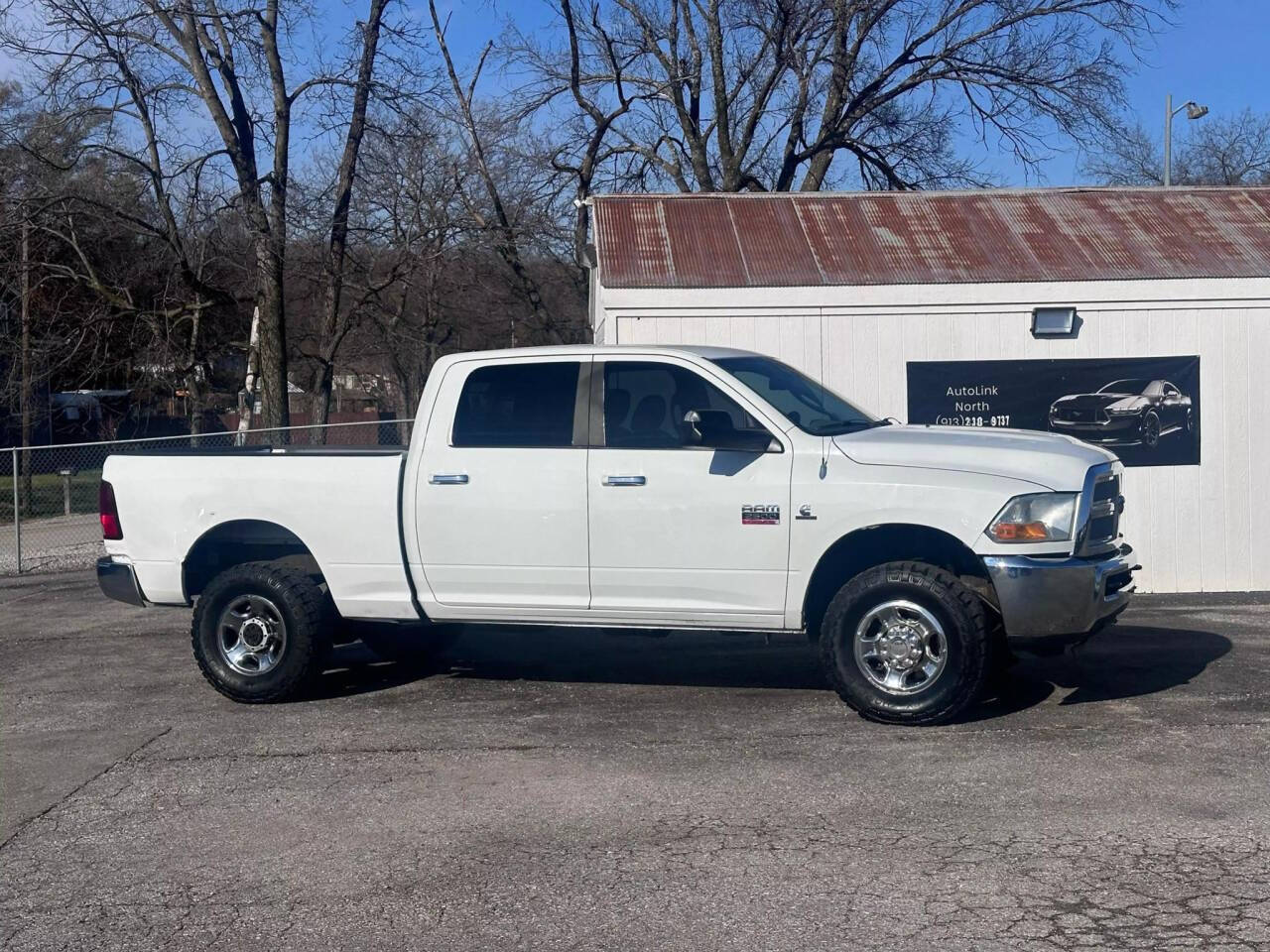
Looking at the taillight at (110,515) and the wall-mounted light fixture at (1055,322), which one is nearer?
the taillight at (110,515)

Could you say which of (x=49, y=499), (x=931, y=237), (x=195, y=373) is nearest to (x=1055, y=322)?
(x=931, y=237)

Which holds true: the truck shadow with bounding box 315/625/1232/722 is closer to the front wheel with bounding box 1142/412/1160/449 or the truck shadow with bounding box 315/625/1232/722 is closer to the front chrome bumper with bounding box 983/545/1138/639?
the front chrome bumper with bounding box 983/545/1138/639

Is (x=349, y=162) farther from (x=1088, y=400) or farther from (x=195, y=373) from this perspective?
(x=1088, y=400)

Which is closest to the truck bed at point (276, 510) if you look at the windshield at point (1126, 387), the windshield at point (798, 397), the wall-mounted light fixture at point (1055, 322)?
the windshield at point (798, 397)

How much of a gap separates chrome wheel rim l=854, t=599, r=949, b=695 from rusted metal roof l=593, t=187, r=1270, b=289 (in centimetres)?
562

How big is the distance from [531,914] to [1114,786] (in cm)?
283

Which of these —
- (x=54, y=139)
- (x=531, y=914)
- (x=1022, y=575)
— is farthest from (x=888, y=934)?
(x=54, y=139)

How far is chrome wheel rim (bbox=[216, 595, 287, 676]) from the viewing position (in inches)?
317

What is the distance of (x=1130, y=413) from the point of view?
39.5 feet

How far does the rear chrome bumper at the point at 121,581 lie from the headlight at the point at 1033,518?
5.13 metres

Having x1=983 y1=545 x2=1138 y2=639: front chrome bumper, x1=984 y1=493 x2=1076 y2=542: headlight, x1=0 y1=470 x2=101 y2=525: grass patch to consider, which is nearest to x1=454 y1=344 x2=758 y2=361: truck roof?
x1=984 y1=493 x2=1076 y2=542: headlight

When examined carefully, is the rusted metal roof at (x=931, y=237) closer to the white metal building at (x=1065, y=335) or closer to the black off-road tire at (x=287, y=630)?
the white metal building at (x=1065, y=335)

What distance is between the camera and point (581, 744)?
23.0 feet

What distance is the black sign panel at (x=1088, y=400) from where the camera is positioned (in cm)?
1204
